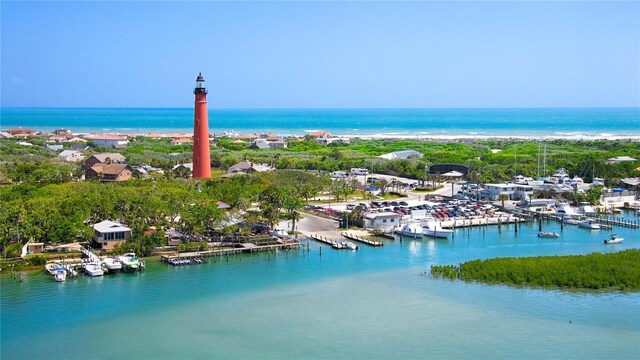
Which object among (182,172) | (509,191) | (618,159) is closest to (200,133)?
(182,172)

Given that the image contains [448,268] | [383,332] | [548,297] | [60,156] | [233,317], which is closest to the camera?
[383,332]

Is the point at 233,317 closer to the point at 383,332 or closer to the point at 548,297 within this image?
the point at 383,332

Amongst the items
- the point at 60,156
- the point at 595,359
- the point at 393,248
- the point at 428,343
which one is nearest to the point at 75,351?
the point at 428,343

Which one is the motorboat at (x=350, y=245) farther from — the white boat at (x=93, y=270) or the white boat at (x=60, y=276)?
the white boat at (x=60, y=276)

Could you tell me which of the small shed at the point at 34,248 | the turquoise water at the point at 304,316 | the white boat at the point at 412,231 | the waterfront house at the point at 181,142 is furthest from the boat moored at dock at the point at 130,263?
the waterfront house at the point at 181,142

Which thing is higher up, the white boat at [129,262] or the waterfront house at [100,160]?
the waterfront house at [100,160]

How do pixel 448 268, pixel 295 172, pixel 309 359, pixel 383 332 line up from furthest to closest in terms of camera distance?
pixel 295 172, pixel 448 268, pixel 383 332, pixel 309 359

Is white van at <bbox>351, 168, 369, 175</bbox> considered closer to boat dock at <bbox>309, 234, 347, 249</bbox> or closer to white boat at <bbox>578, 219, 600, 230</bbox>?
white boat at <bbox>578, 219, 600, 230</bbox>
